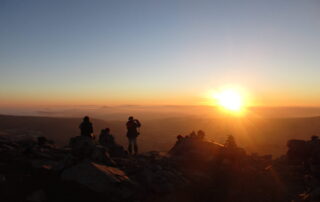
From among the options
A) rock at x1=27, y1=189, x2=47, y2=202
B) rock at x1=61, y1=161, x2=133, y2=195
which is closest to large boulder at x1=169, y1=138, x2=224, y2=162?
rock at x1=61, y1=161, x2=133, y2=195

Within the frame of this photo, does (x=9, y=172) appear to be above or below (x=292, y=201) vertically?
above

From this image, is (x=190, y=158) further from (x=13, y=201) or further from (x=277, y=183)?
(x=13, y=201)

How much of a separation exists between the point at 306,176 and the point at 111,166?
11.7 meters

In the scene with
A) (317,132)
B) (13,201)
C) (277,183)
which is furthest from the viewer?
(317,132)

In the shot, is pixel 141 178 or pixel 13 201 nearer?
pixel 13 201

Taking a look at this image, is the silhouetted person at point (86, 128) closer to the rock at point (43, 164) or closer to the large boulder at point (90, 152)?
the large boulder at point (90, 152)

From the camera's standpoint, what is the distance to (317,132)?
232 feet

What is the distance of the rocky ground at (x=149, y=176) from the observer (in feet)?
42.8

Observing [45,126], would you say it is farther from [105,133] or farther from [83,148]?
[83,148]

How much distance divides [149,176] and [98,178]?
291cm

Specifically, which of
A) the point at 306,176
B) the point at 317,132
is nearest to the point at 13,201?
the point at 306,176

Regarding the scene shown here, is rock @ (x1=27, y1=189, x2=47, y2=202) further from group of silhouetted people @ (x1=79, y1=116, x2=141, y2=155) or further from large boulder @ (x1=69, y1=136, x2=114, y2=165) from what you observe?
group of silhouetted people @ (x1=79, y1=116, x2=141, y2=155)

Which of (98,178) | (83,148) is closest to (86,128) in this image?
(83,148)

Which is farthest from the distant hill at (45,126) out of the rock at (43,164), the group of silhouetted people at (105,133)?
the rock at (43,164)
